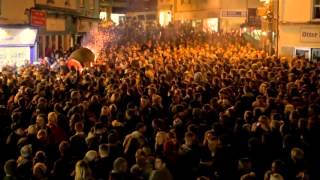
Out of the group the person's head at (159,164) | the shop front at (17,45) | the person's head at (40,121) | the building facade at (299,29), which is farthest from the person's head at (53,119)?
the building facade at (299,29)

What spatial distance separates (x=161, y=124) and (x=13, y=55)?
57.3ft

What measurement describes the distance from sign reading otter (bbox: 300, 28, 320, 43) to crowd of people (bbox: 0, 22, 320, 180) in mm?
8970

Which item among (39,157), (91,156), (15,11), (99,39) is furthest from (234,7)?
(39,157)

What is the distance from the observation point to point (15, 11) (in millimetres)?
29719

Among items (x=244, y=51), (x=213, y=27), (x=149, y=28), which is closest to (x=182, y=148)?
(x=244, y=51)

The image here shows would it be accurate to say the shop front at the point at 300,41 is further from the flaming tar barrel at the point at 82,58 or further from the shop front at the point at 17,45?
the shop front at the point at 17,45

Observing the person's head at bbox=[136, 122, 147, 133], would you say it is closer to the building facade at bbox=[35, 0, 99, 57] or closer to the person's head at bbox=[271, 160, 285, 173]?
the person's head at bbox=[271, 160, 285, 173]

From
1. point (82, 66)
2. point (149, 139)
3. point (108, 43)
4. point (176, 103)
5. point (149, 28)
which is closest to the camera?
point (149, 139)

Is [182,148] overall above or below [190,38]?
below

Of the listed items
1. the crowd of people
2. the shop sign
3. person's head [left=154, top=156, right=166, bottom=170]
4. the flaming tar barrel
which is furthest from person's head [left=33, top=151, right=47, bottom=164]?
the shop sign

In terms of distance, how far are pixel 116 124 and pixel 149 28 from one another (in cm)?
2623

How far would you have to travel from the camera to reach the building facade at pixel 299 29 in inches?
1183

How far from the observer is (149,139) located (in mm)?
12594

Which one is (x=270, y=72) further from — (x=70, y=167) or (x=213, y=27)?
(x=213, y=27)
